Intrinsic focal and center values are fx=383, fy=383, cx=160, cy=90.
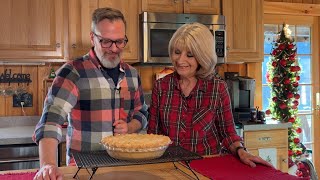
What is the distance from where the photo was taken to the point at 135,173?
4.23 ft

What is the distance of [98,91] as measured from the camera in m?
1.49

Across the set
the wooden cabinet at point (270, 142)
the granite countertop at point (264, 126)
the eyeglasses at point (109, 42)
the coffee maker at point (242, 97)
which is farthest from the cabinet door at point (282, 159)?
the eyeglasses at point (109, 42)

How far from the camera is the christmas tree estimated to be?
3.69 m

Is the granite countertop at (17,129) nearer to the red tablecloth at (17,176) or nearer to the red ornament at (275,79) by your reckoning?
the red tablecloth at (17,176)

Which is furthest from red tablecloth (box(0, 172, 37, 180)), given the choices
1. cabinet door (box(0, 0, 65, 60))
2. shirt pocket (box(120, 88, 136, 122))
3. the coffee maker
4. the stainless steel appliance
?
the coffee maker

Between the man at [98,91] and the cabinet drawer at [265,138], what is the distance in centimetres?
169

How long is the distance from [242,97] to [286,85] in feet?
1.99

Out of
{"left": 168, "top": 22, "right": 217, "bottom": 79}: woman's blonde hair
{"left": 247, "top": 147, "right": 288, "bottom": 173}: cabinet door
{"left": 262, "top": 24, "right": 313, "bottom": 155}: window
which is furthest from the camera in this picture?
{"left": 262, "top": 24, "right": 313, "bottom": 155}: window

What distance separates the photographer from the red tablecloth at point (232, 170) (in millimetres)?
1248

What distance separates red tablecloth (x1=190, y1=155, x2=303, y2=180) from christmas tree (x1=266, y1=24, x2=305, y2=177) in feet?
7.97

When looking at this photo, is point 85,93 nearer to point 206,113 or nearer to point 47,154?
point 47,154

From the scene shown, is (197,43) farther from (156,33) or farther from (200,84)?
(156,33)

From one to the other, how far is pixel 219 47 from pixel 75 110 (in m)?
2.05

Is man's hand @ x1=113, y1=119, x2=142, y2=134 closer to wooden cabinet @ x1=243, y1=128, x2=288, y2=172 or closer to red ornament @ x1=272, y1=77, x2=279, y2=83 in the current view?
wooden cabinet @ x1=243, y1=128, x2=288, y2=172
